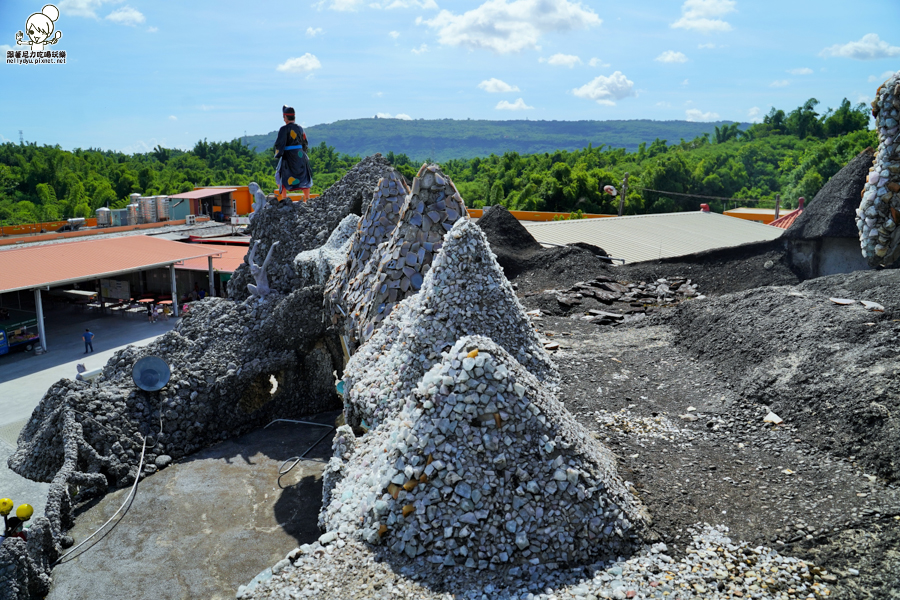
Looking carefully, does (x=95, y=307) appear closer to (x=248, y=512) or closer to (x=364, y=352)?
(x=248, y=512)

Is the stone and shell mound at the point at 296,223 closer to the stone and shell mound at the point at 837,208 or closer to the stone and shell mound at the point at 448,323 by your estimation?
the stone and shell mound at the point at 448,323

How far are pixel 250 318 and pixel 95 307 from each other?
1528cm

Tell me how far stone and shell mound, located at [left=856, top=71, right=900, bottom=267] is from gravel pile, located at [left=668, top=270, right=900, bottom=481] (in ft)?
4.25

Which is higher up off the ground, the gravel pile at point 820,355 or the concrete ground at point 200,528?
the gravel pile at point 820,355

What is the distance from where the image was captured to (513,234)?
22.4 meters

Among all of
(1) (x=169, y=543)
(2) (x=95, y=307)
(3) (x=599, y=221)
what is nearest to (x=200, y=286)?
(2) (x=95, y=307)

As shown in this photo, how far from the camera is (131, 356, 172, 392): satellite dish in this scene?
44.5 ft

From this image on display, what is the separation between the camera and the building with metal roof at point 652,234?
23.7 m

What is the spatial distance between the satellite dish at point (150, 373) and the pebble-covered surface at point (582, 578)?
908 centimetres

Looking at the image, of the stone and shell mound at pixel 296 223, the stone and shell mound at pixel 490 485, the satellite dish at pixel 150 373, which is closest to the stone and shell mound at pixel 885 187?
the stone and shell mound at pixel 490 485

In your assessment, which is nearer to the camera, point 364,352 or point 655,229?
point 364,352

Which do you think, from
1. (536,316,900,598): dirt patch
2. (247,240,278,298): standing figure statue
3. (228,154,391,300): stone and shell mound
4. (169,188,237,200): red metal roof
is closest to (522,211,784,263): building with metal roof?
(228,154,391,300): stone and shell mound

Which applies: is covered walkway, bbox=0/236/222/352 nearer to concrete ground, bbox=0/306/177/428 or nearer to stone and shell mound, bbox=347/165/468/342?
concrete ground, bbox=0/306/177/428

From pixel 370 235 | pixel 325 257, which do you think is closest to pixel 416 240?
pixel 370 235
